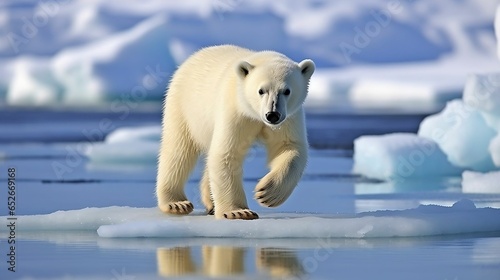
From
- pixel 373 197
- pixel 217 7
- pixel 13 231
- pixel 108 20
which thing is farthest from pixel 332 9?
pixel 13 231

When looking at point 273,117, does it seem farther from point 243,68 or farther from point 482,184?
point 482,184

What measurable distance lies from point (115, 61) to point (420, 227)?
76.5 ft

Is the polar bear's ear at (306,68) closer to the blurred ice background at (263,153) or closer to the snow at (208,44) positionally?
the blurred ice background at (263,153)

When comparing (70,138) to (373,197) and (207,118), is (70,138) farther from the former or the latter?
(207,118)

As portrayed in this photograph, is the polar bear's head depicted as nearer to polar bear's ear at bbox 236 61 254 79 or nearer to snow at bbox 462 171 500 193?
polar bear's ear at bbox 236 61 254 79

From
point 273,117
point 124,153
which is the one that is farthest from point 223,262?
point 124,153

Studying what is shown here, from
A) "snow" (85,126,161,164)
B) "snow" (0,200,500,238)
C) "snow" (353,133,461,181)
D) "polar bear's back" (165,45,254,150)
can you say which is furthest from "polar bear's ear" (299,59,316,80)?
"snow" (85,126,161,164)

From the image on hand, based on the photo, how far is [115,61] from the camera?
1120 inches

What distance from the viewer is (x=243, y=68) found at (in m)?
5.59

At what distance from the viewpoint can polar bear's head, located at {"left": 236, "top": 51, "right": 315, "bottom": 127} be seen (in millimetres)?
5352

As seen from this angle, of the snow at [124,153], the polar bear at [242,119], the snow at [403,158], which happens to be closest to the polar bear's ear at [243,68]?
the polar bear at [242,119]

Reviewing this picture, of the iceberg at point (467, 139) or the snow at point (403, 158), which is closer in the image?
the snow at point (403, 158)

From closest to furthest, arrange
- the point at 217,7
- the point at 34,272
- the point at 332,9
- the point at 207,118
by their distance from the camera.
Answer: the point at 34,272
the point at 207,118
the point at 332,9
the point at 217,7

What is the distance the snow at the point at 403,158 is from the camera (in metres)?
10.3
